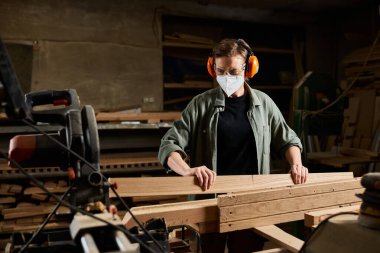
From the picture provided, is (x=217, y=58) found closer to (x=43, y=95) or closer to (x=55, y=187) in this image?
(x=43, y=95)

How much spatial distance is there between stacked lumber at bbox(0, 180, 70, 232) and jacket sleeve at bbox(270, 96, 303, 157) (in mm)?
2231

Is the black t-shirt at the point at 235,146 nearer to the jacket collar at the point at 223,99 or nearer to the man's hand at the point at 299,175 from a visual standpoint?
the jacket collar at the point at 223,99

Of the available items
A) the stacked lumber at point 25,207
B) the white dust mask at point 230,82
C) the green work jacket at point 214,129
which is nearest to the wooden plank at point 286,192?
the green work jacket at point 214,129

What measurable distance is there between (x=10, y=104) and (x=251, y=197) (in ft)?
3.13

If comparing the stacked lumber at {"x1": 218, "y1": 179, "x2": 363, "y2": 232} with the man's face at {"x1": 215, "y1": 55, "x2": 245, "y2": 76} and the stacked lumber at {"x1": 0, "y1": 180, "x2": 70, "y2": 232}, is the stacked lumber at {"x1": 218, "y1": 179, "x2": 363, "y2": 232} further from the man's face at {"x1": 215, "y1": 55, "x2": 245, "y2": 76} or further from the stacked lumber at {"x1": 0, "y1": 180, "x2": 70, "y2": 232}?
the stacked lumber at {"x1": 0, "y1": 180, "x2": 70, "y2": 232}

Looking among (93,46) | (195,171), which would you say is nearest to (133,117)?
(93,46)

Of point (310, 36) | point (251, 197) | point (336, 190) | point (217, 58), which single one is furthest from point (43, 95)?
point (310, 36)

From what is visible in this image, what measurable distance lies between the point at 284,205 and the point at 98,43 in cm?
326

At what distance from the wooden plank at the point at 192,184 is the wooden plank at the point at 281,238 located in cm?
21

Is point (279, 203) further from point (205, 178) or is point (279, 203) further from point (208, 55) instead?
point (208, 55)

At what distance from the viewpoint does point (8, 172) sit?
11.1ft

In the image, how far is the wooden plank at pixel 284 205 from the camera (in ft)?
4.52

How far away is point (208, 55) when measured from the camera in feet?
16.0

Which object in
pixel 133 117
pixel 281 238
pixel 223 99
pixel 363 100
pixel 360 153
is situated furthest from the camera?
pixel 363 100
